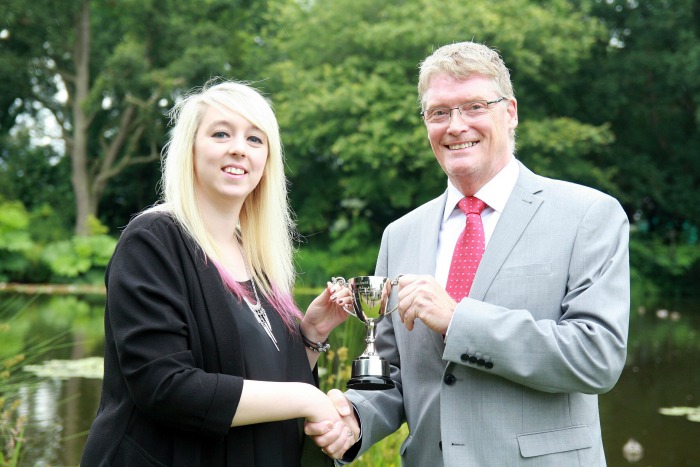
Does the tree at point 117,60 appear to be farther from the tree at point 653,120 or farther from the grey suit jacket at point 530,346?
the grey suit jacket at point 530,346

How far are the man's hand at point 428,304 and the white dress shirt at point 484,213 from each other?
0.33 metres

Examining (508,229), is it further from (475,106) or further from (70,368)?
(70,368)

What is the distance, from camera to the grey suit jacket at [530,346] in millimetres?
2391

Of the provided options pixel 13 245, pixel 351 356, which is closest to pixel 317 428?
pixel 351 356

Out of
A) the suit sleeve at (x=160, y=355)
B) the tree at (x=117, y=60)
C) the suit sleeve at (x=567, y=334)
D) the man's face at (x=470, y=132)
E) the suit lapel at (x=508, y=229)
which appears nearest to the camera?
the suit sleeve at (x=160, y=355)

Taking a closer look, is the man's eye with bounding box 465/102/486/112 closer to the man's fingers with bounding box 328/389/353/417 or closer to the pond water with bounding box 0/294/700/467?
the man's fingers with bounding box 328/389/353/417

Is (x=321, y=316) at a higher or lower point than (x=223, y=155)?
lower

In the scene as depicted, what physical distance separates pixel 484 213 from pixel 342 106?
18325 millimetres

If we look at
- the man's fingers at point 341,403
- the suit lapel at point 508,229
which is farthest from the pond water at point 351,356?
the suit lapel at point 508,229

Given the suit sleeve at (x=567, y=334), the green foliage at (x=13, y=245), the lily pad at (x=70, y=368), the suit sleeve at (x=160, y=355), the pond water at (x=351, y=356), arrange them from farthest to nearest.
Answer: the green foliage at (x=13, y=245), the lily pad at (x=70, y=368), the pond water at (x=351, y=356), the suit sleeve at (x=567, y=334), the suit sleeve at (x=160, y=355)

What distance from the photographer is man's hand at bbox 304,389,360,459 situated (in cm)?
249

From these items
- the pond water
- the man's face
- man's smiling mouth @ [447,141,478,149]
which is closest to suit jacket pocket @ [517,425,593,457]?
the man's face

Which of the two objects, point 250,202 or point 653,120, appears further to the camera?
point 653,120

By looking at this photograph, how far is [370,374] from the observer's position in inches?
105
